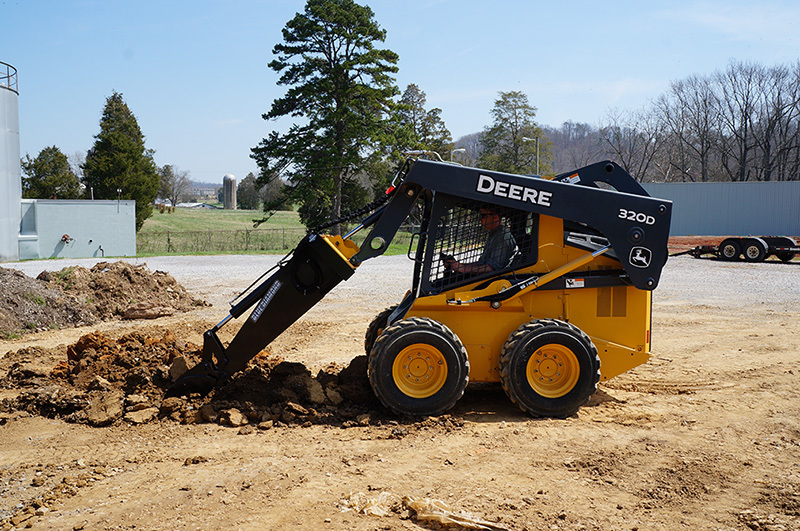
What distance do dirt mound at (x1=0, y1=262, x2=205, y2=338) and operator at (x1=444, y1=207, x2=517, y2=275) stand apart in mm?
8849

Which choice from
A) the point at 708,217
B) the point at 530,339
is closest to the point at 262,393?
the point at 530,339

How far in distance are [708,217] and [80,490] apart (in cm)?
4114

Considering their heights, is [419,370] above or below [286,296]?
below

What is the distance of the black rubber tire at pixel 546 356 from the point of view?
6469 millimetres

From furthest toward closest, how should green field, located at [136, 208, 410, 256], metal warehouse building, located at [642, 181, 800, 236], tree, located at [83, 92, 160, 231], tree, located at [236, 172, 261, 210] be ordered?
tree, located at [236, 172, 261, 210] → tree, located at [83, 92, 160, 231] → metal warehouse building, located at [642, 181, 800, 236] → green field, located at [136, 208, 410, 256]

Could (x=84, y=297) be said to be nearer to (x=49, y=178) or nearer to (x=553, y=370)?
(x=553, y=370)

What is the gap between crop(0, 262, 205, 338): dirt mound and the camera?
1233cm

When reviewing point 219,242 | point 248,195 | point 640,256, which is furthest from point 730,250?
point 248,195

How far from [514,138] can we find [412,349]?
5417 cm

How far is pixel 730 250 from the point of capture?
1041 inches

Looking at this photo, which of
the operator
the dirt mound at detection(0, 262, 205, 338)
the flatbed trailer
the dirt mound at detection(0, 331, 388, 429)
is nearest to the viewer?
the dirt mound at detection(0, 331, 388, 429)

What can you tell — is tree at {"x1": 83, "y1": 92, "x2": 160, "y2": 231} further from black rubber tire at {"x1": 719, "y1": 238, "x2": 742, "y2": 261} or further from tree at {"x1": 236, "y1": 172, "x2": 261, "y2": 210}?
tree at {"x1": 236, "y1": 172, "x2": 261, "y2": 210}

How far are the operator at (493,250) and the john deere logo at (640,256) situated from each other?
3.78ft

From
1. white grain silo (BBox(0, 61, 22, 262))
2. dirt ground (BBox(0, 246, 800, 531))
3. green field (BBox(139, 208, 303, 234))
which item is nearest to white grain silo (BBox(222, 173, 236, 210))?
green field (BBox(139, 208, 303, 234))
